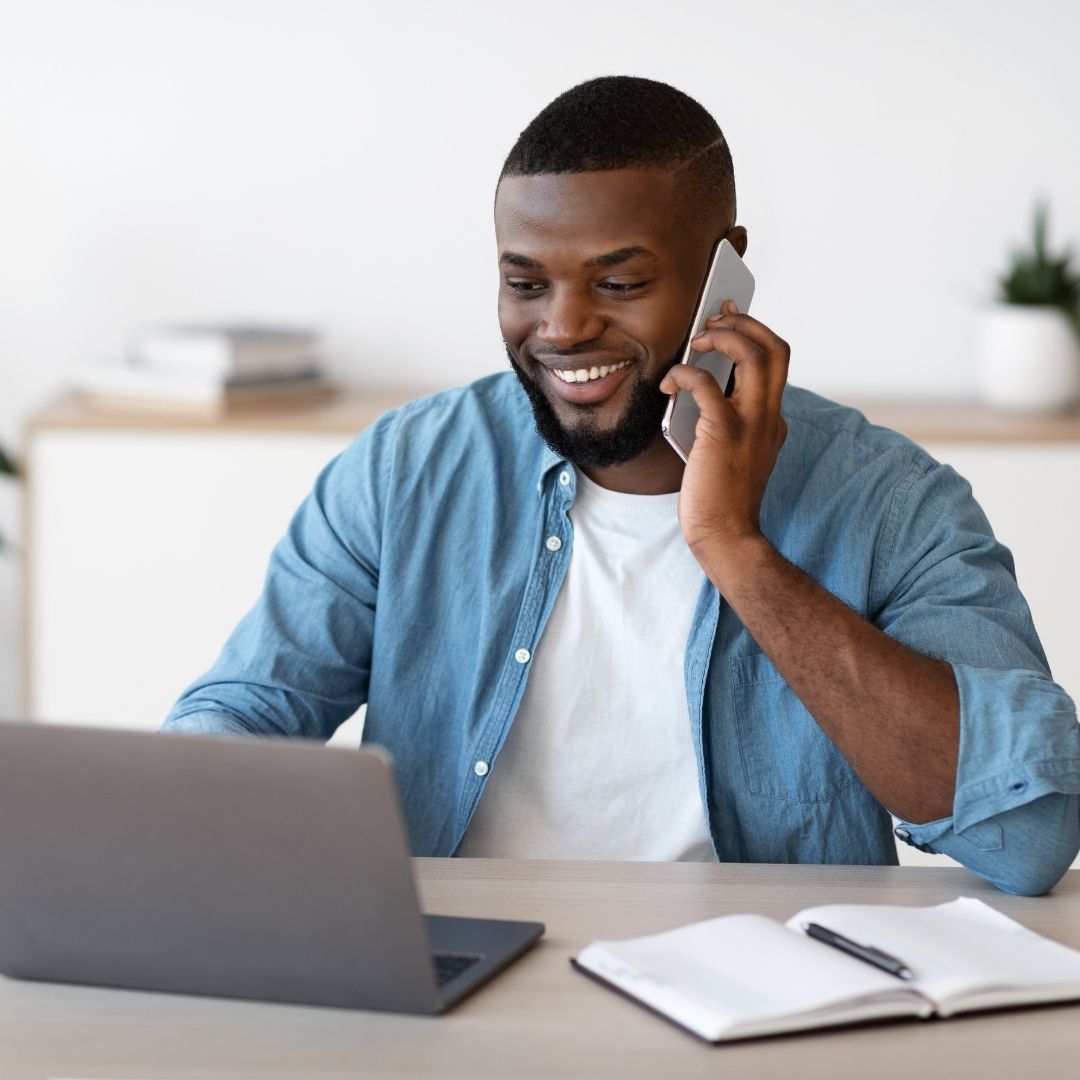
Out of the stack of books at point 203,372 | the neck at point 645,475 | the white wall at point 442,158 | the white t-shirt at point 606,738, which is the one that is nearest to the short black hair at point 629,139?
the neck at point 645,475

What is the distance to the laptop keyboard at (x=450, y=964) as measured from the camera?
1.07 metres

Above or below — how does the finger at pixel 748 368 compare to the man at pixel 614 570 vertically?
above

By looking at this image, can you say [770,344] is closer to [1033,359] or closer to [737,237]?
[737,237]

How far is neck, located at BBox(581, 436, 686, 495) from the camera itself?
166 centimetres

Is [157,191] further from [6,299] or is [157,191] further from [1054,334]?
[1054,334]

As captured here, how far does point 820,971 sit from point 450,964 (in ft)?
0.78

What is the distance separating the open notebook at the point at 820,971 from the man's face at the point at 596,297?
0.59 metres

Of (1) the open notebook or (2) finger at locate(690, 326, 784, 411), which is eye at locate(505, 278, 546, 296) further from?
(1) the open notebook

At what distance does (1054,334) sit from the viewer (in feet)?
9.45

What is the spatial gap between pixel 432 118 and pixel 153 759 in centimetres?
220

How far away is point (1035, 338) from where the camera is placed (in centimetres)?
288

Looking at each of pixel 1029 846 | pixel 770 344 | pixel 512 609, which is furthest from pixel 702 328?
pixel 1029 846

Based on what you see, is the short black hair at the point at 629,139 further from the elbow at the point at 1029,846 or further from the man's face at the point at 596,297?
the elbow at the point at 1029,846

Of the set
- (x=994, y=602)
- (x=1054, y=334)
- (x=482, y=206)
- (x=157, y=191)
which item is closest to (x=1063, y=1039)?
(x=994, y=602)
